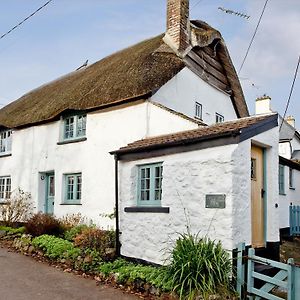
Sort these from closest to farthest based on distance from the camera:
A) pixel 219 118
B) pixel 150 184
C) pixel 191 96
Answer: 1. pixel 150 184
2. pixel 191 96
3. pixel 219 118

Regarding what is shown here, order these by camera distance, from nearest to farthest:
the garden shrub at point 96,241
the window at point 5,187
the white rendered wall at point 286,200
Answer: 1. the garden shrub at point 96,241
2. the white rendered wall at point 286,200
3. the window at point 5,187

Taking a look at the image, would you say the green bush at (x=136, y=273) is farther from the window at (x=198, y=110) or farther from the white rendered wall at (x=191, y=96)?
the window at (x=198, y=110)

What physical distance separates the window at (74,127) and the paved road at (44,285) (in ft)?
20.0

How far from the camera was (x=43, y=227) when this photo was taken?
13.0 m

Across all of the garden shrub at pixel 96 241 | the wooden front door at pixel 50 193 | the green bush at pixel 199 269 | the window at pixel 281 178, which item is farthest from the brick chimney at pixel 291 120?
the green bush at pixel 199 269

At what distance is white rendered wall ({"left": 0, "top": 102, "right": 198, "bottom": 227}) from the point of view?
12547 millimetres

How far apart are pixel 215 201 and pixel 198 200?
49 centimetres

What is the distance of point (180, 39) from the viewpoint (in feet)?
49.0

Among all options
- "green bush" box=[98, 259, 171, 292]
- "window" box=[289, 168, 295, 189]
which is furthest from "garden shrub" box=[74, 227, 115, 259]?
"window" box=[289, 168, 295, 189]

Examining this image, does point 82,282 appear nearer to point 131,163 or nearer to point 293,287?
point 131,163

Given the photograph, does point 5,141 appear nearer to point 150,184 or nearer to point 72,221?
point 72,221

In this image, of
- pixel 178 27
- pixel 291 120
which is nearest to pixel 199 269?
pixel 178 27

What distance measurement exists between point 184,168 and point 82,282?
345cm

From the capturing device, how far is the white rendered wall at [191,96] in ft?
45.5
